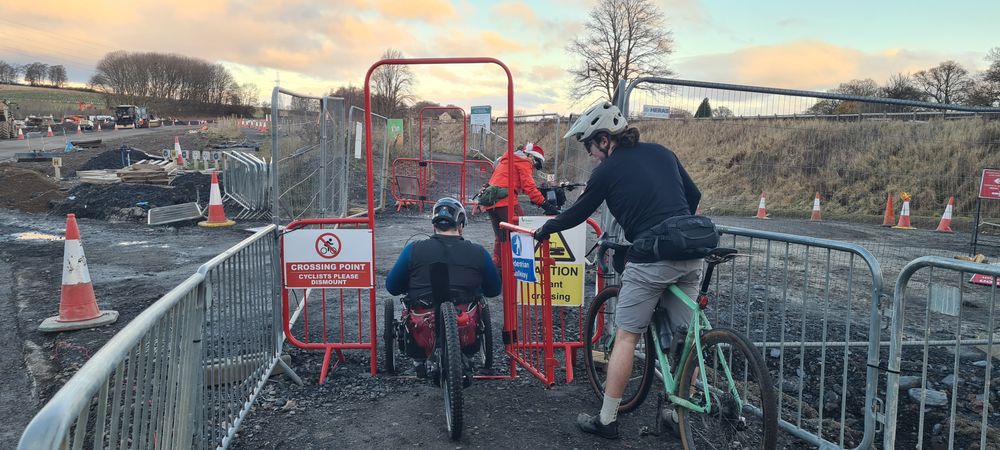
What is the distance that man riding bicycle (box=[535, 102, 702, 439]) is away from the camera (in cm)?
A: 358

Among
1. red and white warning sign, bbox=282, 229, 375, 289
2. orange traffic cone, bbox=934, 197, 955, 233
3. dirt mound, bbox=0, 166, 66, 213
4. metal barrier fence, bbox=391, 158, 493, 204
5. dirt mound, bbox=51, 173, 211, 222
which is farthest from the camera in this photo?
metal barrier fence, bbox=391, 158, 493, 204

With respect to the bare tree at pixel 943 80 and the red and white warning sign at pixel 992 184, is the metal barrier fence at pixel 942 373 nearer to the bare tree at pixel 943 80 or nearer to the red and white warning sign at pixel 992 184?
the red and white warning sign at pixel 992 184

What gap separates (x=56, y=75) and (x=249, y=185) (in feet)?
361

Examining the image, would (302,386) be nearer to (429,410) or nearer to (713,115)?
(429,410)

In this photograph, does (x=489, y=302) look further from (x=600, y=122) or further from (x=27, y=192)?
(x=27, y=192)

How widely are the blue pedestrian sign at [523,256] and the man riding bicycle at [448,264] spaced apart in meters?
0.25

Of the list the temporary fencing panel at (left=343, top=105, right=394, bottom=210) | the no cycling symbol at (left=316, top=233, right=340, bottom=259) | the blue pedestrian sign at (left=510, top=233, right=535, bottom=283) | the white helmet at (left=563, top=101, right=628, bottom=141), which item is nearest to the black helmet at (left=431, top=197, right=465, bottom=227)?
the blue pedestrian sign at (left=510, top=233, right=535, bottom=283)

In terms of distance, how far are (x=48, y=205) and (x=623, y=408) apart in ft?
50.1

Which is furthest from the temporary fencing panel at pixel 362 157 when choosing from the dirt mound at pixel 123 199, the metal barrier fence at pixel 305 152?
the metal barrier fence at pixel 305 152

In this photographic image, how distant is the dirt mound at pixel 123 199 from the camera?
43.2ft

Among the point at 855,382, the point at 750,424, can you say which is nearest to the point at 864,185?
the point at 855,382

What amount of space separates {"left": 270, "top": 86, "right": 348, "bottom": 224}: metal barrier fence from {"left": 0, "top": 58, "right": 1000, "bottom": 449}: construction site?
4 centimetres

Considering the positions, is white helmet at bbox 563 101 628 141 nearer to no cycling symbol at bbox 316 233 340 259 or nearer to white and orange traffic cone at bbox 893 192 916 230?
no cycling symbol at bbox 316 233 340 259

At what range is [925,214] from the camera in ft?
49.1
